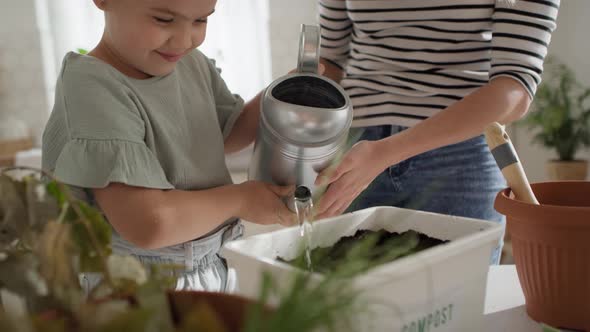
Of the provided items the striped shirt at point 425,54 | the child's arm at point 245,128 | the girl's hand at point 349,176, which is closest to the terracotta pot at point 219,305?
the girl's hand at point 349,176

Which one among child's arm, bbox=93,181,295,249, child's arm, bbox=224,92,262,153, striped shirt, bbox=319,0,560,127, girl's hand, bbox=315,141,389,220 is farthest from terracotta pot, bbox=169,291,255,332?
striped shirt, bbox=319,0,560,127

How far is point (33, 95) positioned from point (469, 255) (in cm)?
329

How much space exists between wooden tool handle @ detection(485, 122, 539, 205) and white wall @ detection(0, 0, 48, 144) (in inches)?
124

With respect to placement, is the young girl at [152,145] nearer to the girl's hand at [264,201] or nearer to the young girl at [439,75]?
the girl's hand at [264,201]

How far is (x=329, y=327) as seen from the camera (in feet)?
0.91

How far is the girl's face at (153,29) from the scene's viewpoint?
658 millimetres

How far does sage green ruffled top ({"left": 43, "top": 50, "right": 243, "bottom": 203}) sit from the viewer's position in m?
0.65

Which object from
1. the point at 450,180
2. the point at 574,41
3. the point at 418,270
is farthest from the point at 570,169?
the point at 418,270

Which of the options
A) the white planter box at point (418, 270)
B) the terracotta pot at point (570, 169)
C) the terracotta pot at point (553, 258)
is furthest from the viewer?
the terracotta pot at point (570, 169)

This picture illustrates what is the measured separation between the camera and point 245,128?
A: 0.91m

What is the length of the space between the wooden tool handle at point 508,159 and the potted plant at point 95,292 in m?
0.36

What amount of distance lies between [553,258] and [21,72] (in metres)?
3.31

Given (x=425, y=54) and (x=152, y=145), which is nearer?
(x=152, y=145)

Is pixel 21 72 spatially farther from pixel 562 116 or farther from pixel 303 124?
pixel 303 124
